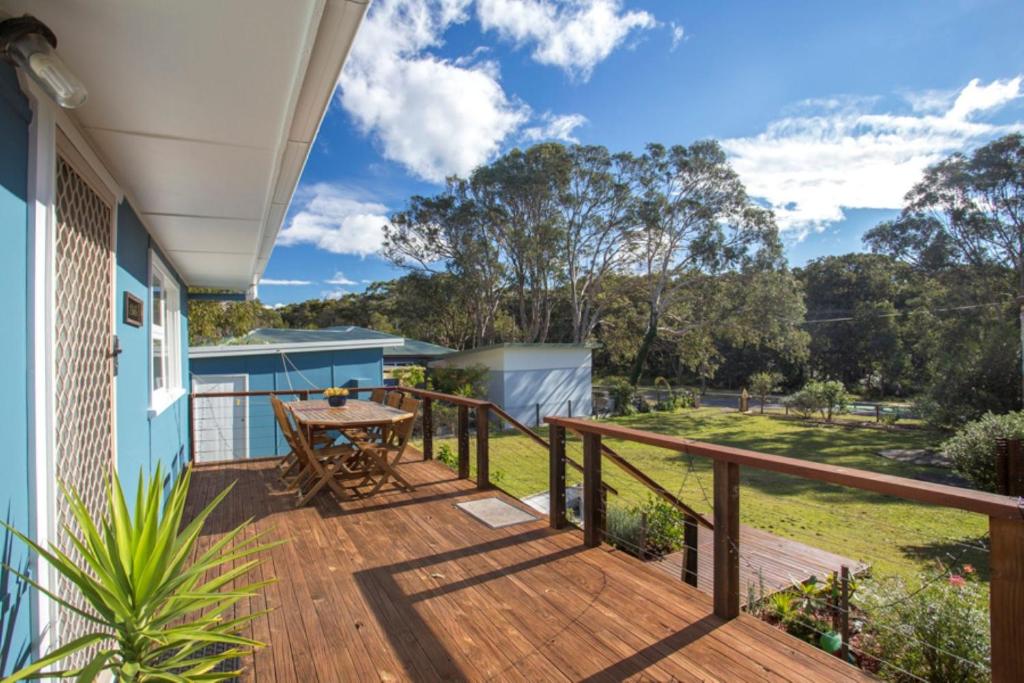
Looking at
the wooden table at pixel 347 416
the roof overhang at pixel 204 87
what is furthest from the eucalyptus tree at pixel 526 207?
the roof overhang at pixel 204 87

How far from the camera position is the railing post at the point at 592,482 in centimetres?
333

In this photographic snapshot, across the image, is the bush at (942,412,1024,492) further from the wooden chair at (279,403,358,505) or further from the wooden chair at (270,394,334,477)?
the wooden chair at (270,394,334,477)

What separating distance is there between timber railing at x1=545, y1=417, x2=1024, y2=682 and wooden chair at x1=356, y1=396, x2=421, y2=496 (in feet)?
5.76

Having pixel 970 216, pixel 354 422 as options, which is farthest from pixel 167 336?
pixel 970 216

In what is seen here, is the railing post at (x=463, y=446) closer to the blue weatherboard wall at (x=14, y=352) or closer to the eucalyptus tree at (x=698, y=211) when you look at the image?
the blue weatherboard wall at (x=14, y=352)

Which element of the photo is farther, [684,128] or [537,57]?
[684,128]

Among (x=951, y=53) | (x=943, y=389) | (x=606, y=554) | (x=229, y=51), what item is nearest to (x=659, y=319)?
(x=943, y=389)

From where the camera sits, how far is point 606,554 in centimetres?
332

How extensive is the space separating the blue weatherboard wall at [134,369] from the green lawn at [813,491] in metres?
3.55

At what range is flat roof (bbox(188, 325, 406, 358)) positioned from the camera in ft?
28.7

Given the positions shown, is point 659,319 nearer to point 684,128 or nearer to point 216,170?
point 684,128

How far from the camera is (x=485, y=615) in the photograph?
103 inches

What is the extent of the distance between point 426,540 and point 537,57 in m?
13.7

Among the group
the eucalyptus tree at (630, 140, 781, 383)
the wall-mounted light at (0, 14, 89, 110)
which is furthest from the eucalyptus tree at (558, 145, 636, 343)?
the wall-mounted light at (0, 14, 89, 110)
